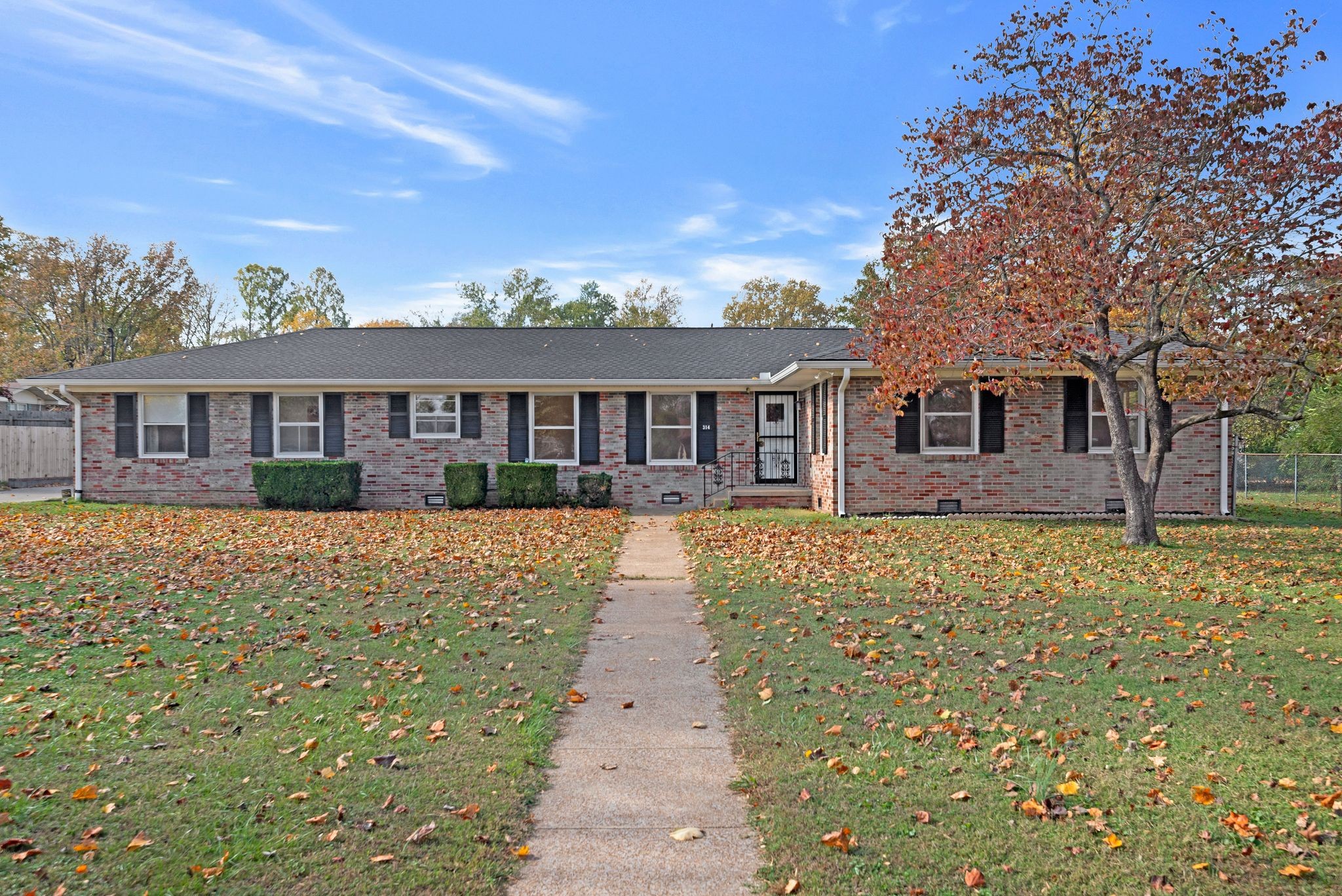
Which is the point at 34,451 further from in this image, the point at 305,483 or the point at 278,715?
the point at 278,715

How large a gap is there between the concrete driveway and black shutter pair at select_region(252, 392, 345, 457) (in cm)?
577

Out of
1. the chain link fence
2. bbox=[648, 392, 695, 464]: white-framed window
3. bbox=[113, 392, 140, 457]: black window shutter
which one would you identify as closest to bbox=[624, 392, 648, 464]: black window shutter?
bbox=[648, 392, 695, 464]: white-framed window

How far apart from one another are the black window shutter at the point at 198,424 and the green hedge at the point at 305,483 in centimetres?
172

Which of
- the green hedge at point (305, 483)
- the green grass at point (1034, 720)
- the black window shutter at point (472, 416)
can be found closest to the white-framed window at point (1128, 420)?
the green grass at point (1034, 720)

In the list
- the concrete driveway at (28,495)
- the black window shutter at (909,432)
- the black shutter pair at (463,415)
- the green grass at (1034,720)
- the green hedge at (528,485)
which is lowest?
the green grass at (1034,720)

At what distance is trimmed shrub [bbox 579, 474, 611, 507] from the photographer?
1853 cm

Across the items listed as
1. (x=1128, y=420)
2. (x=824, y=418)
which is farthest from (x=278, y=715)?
(x=1128, y=420)

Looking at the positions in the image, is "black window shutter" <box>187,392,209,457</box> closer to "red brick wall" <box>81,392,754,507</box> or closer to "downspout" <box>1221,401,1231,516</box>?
"red brick wall" <box>81,392,754,507</box>

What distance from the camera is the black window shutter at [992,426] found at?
16.3m

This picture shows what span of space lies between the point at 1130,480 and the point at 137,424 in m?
19.8

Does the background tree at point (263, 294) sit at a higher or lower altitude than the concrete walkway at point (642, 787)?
higher

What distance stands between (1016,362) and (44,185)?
1178 inches

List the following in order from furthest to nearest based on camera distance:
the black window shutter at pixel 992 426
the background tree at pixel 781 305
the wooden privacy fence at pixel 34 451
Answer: the background tree at pixel 781 305 < the wooden privacy fence at pixel 34 451 < the black window shutter at pixel 992 426

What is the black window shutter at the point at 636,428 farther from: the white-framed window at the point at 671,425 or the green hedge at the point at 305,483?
the green hedge at the point at 305,483
